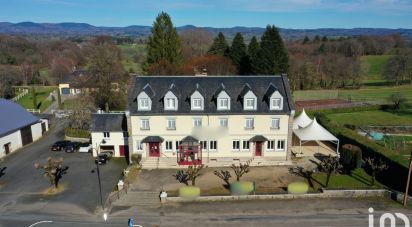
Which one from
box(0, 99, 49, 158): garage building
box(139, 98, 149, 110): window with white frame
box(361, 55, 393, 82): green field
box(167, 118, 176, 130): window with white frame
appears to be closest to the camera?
box(139, 98, 149, 110): window with white frame

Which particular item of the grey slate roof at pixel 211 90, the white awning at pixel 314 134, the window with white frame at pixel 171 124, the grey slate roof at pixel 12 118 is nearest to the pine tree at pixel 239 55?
the white awning at pixel 314 134

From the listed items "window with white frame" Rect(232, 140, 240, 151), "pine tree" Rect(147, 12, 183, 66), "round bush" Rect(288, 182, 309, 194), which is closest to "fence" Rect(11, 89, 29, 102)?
"pine tree" Rect(147, 12, 183, 66)

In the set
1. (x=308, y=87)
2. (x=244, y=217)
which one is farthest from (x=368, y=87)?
(x=244, y=217)

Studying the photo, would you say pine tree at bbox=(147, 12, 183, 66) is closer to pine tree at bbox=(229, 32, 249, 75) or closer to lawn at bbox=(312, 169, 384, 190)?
pine tree at bbox=(229, 32, 249, 75)

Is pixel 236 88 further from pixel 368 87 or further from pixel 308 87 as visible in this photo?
pixel 368 87

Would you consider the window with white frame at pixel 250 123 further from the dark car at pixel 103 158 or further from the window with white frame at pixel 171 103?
the dark car at pixel 103 158

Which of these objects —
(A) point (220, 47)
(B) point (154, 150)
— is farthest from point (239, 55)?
(B) point (154, 150)

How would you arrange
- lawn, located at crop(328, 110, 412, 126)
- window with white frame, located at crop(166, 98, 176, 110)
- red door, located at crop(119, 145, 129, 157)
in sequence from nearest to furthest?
window with white frame, located at crop(166, 98, 176, 110), red door, located at crop(119, 145, 129, 157), lawn, located at crop(328, 110, 412, 126)
